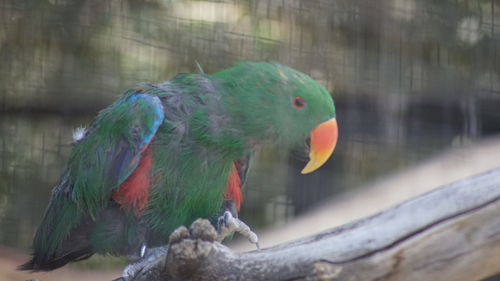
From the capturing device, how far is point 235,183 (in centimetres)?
212

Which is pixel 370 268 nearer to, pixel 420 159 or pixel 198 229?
pixel 198 229

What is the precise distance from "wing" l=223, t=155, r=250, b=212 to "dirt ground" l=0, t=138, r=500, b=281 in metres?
0.53

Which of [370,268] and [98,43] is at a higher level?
[98,43]

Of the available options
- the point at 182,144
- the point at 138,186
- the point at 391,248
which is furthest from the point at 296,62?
the point at 391,248

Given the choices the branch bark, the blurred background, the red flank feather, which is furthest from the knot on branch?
the blurred background

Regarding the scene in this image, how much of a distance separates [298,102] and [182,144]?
353 millimetres

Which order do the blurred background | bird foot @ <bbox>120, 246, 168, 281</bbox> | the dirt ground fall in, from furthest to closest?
1. the blurred background
2. the dirt ground
3. bird foot @ <bbox>120, 246, 168, 281</bbox>

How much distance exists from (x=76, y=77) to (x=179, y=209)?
3.65 feet

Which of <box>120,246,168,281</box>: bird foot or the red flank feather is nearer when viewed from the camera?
<box>120,246,168,281</box>: bird foot

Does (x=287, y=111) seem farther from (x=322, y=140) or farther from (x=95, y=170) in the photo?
(x=95, y=170)

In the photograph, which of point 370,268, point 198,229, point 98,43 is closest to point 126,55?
point 98,43

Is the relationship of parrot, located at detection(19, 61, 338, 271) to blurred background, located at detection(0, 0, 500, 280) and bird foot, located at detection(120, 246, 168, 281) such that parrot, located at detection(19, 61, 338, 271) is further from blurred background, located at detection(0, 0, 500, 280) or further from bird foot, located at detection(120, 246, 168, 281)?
blurred background, located at detection(0, 0, 500, 280)

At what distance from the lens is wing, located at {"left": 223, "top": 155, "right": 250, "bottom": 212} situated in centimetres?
209

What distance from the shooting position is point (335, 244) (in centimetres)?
149
